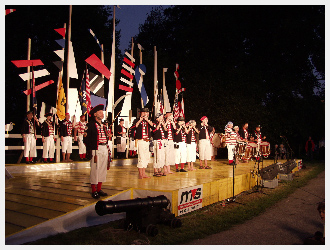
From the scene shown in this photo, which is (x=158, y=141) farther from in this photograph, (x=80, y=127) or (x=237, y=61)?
(x=237, y=61)

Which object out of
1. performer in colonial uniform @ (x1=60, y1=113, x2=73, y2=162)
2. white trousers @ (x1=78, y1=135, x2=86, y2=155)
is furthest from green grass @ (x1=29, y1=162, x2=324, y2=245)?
white trousers @ (x1=78, y1=135, x2=86, y2=155)

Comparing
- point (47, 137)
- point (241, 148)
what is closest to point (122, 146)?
point (47, 137)

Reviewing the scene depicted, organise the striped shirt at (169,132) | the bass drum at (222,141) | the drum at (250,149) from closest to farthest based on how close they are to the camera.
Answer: the striped shirt at (169,132)
the drum at (250,149)
the bass drum at (222,141)

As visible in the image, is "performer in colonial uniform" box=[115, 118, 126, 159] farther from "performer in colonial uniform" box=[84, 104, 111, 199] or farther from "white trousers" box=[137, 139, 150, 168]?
"performer in colonial uniform" box=[84, 104, 111, 199]

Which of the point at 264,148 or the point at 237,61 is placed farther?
the point at 237,61

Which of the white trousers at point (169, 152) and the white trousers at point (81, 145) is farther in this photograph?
the white trousers at point (81, 145)

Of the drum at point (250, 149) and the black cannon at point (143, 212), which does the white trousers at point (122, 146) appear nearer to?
the drum at point (250, 149)

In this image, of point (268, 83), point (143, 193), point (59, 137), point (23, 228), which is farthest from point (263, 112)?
point (23, 228)

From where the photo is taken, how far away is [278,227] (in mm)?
6328

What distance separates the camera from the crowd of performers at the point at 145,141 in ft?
22.7

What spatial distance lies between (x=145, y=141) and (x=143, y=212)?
3.34 meters

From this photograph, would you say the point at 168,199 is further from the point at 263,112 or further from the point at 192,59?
the point at 192,59

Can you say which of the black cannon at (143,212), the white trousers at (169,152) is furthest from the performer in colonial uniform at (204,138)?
the black cannon at (143,212)

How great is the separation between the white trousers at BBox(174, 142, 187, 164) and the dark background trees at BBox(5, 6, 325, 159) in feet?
27.2
